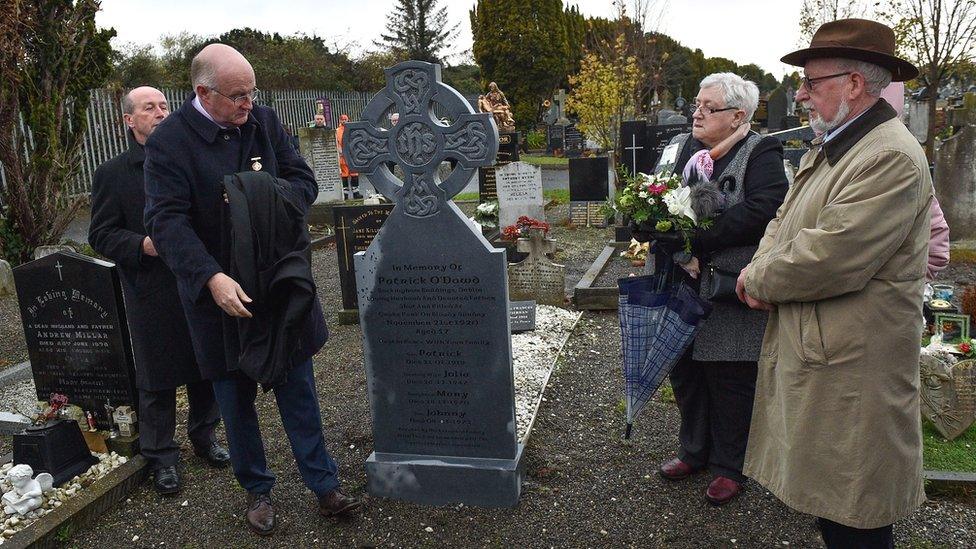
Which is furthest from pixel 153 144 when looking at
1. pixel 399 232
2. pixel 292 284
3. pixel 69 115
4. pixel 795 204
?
pixel 69 115

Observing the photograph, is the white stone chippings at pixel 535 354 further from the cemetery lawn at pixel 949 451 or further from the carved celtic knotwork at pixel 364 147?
the cemetery lawn at pixel 949 451

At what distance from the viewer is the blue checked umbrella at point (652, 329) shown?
3256mm

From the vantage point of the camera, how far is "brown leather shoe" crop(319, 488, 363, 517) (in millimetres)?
3436

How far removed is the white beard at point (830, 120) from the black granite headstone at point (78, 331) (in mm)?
3590

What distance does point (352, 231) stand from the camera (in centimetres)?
712

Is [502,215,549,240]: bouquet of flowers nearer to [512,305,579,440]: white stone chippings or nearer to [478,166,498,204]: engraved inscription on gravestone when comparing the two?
[512,305,579,440]: white stone chippings

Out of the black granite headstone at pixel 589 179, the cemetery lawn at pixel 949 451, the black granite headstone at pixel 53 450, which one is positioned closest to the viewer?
the cemetery lawn at pixel 949 451

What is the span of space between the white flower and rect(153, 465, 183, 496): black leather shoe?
2.95 m

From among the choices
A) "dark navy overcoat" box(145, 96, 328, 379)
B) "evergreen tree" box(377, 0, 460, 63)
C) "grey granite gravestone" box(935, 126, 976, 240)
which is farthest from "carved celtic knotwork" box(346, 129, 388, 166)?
"evergreen tree" box(377, 0, 460, 63)

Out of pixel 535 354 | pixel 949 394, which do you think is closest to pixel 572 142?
pixel 535 354

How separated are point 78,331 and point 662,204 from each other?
333 centimetres

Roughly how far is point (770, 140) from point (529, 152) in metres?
28.6

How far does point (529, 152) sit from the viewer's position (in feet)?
104

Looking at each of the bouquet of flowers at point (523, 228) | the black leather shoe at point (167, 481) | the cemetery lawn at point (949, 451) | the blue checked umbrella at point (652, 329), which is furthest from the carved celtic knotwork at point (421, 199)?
the bouquet of flowers at point (523, 228)
